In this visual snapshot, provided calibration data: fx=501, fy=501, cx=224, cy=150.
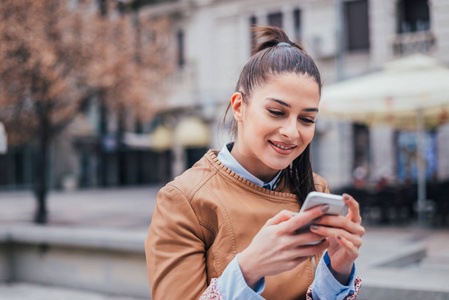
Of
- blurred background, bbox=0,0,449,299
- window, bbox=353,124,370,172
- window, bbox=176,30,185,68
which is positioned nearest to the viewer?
blurred background, bbox=0,0,449,299

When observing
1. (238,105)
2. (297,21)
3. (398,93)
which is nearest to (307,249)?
(238,105)

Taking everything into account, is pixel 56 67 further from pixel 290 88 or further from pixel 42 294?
pixel 290 88

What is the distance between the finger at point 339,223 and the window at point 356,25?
16.8 metres

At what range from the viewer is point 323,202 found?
1117mm

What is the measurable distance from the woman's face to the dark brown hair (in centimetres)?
2

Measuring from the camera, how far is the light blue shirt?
1.22 meters

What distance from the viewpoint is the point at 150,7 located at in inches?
901

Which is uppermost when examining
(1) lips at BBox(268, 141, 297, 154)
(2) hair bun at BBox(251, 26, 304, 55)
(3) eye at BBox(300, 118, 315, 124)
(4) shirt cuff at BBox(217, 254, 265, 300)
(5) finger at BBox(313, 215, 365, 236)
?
(2) hair bun at BBox(251, 26, 304, 55)

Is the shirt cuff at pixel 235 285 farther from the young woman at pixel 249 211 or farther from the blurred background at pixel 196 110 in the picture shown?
the blurred background at pixel 196 110

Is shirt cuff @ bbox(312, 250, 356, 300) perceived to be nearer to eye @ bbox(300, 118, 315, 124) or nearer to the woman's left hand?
the woman's left hand

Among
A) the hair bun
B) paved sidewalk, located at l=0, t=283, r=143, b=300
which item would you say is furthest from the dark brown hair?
paved sidewalk, located at l=0, t=283, r=143, b=300

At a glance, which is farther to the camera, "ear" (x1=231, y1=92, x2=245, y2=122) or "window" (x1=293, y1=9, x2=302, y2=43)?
"window" (x1=293, y1=9, x2=302, y2=43)

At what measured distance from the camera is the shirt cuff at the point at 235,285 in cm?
121

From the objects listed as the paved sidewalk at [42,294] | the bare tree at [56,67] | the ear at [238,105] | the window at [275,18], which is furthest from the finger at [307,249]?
the window at [275,18]
